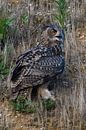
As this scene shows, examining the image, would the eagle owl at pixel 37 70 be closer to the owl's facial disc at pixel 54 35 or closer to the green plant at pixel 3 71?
→ the owl's facial disc at pixel 54 35

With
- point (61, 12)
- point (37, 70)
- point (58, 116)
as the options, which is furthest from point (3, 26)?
point (58, 116)

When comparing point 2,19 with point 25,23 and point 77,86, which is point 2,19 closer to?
point 25,23

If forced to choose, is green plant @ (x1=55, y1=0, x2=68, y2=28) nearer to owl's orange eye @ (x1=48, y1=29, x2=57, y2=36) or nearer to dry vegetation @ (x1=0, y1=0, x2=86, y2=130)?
dry vegetation @ (x1=0, y1=0, x2=86, y2=130)

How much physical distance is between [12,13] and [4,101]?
85.1 inches

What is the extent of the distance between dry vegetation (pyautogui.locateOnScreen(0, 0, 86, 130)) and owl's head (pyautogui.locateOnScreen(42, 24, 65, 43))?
0.47 metres

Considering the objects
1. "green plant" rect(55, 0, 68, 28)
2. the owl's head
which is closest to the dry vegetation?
"green plant" rect(55, 0, 68, 28)

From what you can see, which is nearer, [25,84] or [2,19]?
[25,84]

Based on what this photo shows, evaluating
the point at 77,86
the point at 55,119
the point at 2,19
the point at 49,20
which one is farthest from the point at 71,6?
the point at 55,119

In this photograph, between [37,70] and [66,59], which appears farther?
[66,59]

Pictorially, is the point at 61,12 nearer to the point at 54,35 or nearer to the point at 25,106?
the point at 54,35

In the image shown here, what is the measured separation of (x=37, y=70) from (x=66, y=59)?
37.3 inches

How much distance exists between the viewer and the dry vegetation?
625 centimetres

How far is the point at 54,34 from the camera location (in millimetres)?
7102

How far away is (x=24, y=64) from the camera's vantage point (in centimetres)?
668
